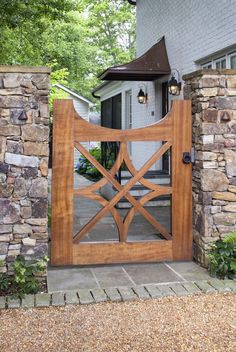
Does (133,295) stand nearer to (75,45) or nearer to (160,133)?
(160,133)

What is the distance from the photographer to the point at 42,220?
4402 millimetres

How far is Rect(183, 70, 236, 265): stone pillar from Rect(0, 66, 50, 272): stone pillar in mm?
1579

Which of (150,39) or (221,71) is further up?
(150,39)

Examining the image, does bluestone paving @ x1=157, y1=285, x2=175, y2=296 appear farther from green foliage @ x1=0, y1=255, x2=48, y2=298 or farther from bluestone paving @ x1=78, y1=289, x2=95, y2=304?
green foliage @ x1=0, y1=255, x2=48, y2=298

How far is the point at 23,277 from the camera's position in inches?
164

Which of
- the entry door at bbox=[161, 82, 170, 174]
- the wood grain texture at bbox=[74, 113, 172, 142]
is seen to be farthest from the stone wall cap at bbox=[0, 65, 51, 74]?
the entry door at bbox=[161, 82, 170, 174]

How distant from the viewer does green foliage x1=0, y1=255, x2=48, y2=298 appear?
4.17 meters

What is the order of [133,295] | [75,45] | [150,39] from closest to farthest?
[133,295] → [150,39] → [75,45]

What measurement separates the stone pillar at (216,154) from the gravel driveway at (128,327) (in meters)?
0.94

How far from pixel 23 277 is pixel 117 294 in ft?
2.71

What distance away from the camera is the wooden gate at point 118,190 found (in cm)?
482

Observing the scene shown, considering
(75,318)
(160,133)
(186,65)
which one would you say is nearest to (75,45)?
(186,65)

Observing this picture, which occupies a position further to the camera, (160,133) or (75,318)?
(160,133)

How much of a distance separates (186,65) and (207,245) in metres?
4.90
